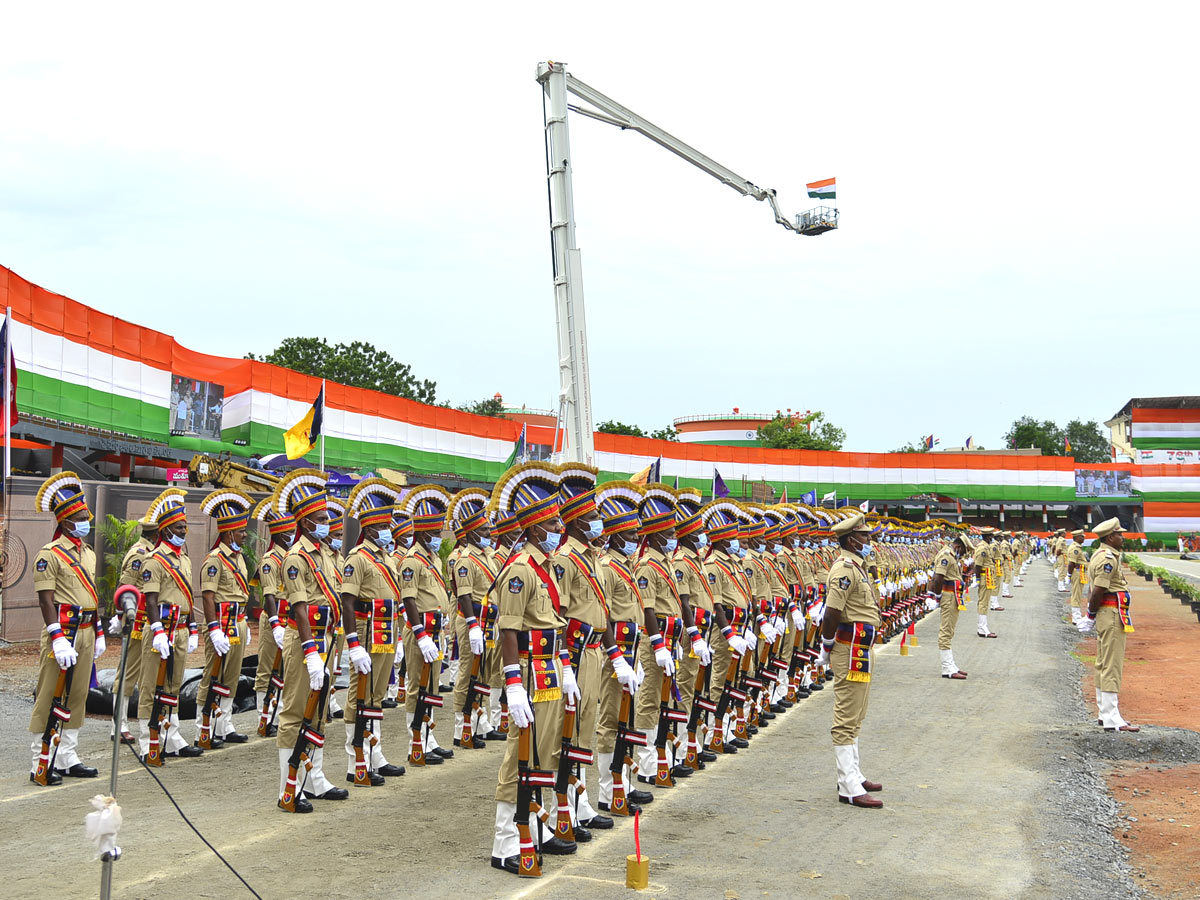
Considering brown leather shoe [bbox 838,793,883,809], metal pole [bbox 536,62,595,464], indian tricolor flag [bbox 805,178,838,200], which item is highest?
Answer: indian tricolor flag [bbox 805,178,838,200]

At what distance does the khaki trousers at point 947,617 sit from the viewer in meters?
16.8

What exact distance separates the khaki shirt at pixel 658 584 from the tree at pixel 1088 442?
144 meters

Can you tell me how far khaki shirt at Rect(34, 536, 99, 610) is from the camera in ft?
29.5

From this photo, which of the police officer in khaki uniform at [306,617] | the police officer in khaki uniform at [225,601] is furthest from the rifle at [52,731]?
the police officer in khaki uniform at [306,617]

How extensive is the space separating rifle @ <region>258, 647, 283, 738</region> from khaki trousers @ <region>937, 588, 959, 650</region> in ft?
36.4

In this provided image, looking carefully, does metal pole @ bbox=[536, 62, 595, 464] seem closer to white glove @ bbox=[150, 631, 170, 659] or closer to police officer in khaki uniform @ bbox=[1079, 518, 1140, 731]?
police officer in khaki uniform @ bbox=[1079, 518, 1140, 731]

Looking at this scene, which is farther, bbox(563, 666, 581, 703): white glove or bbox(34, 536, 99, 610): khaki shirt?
bbox(34, 536, 99, 610): khaki shirt

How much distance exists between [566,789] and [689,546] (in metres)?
3.66

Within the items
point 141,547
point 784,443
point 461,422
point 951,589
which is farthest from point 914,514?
point 141,547

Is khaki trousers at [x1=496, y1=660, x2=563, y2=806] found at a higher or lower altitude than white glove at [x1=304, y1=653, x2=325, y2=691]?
lower

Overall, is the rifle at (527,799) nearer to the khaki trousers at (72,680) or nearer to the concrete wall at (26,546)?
the khaki trousers at (72,680)

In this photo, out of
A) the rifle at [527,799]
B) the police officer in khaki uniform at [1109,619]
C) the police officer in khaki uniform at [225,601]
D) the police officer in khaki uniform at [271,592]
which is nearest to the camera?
the rifle at [527,799]

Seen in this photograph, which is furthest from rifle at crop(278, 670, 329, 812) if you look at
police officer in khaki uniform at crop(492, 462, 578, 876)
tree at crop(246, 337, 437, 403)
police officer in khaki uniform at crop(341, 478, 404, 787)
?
tree at crop(246, 337, 437, 403)

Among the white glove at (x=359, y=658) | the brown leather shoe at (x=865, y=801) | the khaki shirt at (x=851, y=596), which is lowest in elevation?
the brown leather shoe at (x=865, y=801)
